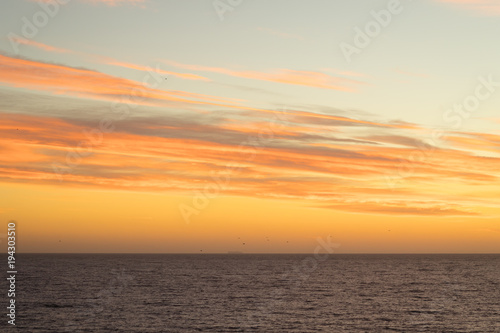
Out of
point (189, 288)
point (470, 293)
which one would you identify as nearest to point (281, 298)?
point (189, 288)

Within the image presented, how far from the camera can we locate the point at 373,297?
107 metres

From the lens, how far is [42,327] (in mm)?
68375

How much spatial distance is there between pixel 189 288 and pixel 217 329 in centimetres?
5472

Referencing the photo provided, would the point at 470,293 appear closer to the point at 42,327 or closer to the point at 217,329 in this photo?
the point at 217,329

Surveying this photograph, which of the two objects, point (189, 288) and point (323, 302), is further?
point (189, 288)

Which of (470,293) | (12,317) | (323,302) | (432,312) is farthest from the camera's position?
(470,293)

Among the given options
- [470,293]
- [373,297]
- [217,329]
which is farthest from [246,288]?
[217,329]

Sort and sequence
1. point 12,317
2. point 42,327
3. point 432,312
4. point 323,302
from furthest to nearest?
point 323,302, point 432,312, point 12,317, point 42,327

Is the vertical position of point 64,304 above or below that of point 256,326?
above

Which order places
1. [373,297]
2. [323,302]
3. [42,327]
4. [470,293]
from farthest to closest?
[470,293] < [373,297] < [323,302] < [42,327]

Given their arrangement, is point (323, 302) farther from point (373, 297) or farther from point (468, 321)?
point (468, 321)

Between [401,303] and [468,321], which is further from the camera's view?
[401,303]

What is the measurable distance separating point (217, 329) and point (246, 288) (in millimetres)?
57549

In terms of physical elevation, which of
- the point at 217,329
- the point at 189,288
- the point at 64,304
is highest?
the point at 189,288
